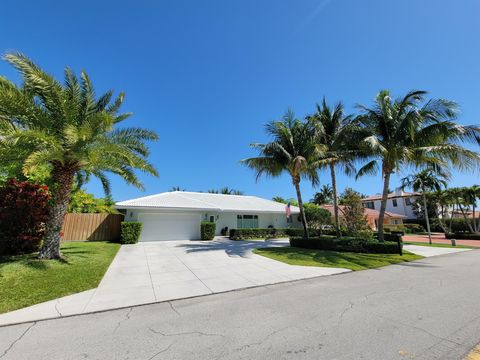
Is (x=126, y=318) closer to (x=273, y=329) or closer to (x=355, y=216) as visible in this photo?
(x=273, y=329)

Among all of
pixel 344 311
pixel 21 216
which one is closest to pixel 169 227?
pixel 21 216

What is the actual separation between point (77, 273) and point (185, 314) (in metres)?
4.75

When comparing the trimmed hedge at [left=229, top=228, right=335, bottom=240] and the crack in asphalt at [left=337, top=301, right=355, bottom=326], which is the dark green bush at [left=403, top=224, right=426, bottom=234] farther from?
the crack in asphalt at [left=337, top=301, right=355, bottom=326]

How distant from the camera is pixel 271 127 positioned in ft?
54.4

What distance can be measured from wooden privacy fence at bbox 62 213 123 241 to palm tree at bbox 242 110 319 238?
11.4m

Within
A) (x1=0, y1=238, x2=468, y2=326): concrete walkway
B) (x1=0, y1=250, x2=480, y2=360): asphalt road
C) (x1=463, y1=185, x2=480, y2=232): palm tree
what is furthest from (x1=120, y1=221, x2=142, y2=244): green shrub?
(x1=463, y1=185, x2=480, y2=232): palm tree

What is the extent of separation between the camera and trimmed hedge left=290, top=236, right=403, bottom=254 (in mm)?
12906

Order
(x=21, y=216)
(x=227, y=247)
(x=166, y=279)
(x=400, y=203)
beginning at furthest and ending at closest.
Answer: (x=400, y=203) → (x=227, y=247) → (x=21, y=216) → (x=166, y=279)

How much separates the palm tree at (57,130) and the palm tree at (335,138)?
1122 centimetres

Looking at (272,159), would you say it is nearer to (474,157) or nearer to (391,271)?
(391,271)

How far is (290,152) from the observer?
1591 centimetres

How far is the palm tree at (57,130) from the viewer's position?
771 cm

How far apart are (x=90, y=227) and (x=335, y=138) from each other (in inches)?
726

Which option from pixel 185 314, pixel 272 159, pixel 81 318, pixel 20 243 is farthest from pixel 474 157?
pixel 20 243
